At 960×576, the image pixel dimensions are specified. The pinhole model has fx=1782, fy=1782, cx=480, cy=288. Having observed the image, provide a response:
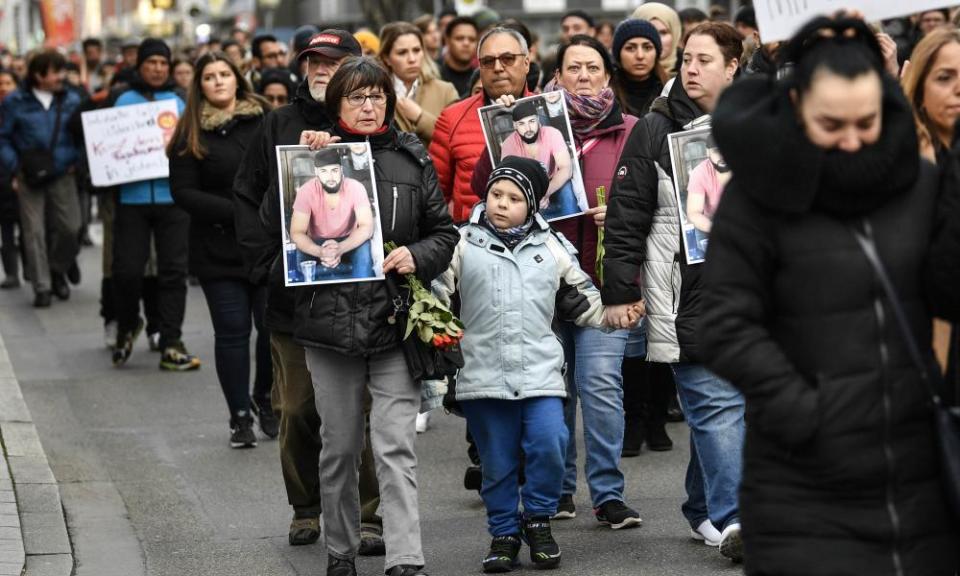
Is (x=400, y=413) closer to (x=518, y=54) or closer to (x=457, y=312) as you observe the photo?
(x=457, y=312)

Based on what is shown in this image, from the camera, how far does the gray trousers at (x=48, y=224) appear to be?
1552 centimetres

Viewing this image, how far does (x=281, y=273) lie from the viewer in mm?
6566

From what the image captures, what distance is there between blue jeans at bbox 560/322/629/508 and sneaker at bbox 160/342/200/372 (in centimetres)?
537

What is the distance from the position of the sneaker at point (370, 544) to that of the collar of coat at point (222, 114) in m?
2.94

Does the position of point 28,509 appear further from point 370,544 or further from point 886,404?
point 886,404

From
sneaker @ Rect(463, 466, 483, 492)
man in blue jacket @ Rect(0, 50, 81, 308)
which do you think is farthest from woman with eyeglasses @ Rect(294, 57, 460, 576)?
man in blue jacket @ Rect(0, 50, 81, 308)

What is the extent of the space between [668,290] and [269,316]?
1554 millimetres

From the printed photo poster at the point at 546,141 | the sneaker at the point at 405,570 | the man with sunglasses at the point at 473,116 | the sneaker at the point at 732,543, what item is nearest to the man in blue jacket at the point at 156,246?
the man with sunglasses at the point at 473,116

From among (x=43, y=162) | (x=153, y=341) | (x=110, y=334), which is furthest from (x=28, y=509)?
(x=43, y=162)

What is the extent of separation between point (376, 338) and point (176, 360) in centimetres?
618

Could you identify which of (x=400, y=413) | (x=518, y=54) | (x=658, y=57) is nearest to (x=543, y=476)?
(x=400, y=413)

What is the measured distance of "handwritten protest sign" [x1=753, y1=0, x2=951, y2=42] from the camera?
16.4 feet

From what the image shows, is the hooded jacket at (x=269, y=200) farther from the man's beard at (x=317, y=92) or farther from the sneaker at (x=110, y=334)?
the sneaker at (x=110, y=334)

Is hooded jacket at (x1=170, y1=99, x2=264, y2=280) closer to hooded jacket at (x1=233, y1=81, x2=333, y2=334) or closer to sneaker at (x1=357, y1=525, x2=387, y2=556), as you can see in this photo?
hooded jacket at (x1=233, y1=81, x2=333, y2=334)
